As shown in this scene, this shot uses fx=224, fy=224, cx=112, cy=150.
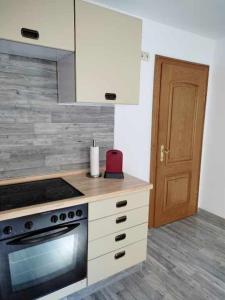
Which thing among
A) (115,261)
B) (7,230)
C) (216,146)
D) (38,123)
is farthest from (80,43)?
(216,146)

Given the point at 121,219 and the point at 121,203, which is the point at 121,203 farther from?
the point at 121,219

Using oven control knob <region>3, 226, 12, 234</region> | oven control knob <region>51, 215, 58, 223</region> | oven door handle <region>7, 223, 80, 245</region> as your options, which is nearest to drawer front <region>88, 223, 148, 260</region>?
oven door handle <region>7, 223, 80, 245</region>

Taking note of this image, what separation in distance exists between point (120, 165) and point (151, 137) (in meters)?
0.69

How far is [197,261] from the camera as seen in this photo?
223cm

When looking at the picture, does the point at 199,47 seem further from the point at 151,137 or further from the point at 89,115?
the point at 89,115

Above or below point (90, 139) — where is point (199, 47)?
above

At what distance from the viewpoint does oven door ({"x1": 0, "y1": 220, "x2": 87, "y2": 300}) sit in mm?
1372

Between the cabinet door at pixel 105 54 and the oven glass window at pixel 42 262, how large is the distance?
1027mm

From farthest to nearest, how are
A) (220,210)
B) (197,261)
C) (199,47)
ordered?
(220,210) → (199,47) → (197,261)

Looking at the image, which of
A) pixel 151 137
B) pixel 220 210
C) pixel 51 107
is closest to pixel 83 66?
pixel 51 107

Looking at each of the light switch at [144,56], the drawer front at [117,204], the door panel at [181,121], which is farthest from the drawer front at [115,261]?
the light switch at [144,56]

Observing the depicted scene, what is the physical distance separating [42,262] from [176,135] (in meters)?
2.01

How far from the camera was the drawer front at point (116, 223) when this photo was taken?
65.0 inches

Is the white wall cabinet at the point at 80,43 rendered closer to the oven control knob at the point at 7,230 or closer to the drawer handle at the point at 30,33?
the drawer handle at the point at 30,33
